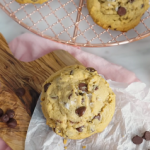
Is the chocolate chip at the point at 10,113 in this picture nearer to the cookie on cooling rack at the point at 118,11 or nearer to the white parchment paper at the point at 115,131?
the white parchment paper at the point at 115,131

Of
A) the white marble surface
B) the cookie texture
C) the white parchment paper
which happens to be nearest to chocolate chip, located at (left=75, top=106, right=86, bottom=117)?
the cookie texture

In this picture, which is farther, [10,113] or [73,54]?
[73,54]

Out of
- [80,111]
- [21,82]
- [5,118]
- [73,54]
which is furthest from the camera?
[73,54]

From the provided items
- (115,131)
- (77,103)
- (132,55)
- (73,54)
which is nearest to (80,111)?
(77,103)

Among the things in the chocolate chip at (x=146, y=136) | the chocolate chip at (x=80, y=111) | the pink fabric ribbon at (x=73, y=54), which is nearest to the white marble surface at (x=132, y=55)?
the pink fabric ribbon at (x=73, y=54)

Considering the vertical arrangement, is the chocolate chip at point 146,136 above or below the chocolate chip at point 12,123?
below

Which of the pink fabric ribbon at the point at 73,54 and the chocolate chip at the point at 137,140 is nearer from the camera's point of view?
the chocolate chip at the point at 137,140

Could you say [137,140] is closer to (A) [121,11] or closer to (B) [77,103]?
(B) [77,103]
